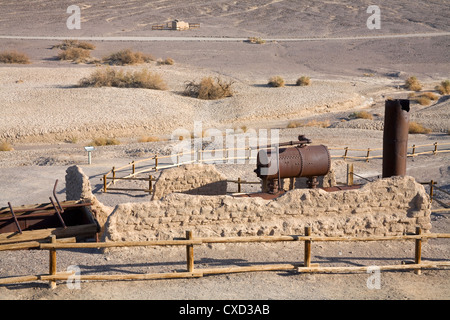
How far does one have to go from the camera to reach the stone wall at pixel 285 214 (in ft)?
36.2

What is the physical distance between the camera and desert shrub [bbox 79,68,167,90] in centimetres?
3800

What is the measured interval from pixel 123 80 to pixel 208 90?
19.0ft

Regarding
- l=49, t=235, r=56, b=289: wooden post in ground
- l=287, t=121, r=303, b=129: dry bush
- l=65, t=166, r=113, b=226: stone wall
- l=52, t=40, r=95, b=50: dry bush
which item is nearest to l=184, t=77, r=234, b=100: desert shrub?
l=287, t=121, r=303, b=129: dry bush

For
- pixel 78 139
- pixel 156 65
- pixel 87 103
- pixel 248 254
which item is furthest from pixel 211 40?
pixel 248 254

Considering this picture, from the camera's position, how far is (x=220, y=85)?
38219 millimetres

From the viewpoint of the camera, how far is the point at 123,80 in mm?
38844

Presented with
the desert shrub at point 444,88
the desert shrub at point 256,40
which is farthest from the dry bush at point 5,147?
the desert shrub at point 256,40

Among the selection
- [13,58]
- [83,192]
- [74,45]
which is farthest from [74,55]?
[83,192]

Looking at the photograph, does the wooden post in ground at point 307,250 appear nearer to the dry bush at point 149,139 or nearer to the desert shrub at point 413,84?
the dry bush at point 149,139

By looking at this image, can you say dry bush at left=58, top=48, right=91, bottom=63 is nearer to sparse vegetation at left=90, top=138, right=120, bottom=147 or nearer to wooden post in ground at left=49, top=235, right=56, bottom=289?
sparse vegetation at left=90, top=138, right=120, bottom=147

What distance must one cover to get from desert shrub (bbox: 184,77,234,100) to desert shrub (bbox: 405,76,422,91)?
13.6m

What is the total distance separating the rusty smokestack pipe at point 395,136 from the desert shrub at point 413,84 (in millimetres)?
29312

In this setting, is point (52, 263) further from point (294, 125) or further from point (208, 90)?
point (208, 90)

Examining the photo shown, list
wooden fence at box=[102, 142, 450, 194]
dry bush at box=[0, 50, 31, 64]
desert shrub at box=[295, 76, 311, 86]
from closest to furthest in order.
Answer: wooden fence at box=[102, 142, 450, 194] < desert shrub at box=[295, 76, 311, 86] < dry bush at box=[0, 50, 31, 64]
